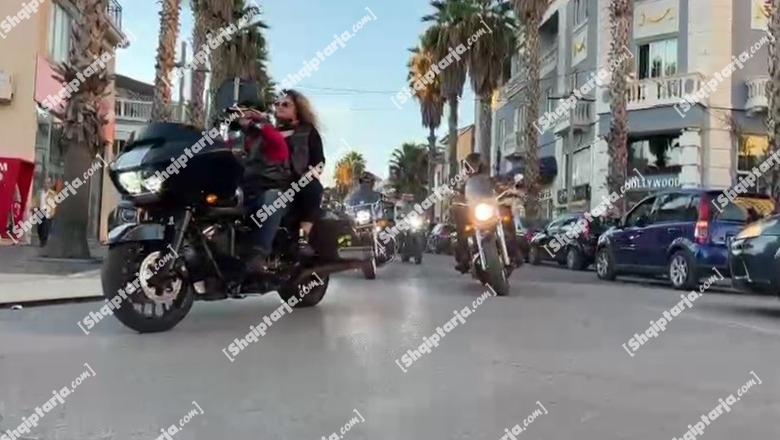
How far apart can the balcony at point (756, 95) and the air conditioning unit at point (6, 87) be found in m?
22.5

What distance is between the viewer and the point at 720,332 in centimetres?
812

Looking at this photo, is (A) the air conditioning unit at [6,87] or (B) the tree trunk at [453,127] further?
(B) the tree trunk at [453,127]

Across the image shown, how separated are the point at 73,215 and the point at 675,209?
1042 centimetres

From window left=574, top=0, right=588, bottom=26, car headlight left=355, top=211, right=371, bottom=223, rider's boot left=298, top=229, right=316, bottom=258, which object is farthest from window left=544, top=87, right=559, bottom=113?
rider's boot left=298, top=229, right=316, bottom=258

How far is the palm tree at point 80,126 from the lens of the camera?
16016mm

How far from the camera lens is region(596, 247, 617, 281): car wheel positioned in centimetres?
1698

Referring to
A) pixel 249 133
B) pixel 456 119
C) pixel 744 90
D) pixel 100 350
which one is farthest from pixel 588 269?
pixel 456 119

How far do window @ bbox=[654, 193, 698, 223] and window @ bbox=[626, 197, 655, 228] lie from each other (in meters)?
0.25

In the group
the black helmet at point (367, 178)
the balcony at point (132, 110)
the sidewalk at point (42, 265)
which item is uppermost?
the balcony at point (132, 110)

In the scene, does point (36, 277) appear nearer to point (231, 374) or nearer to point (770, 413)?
point (231, 374)

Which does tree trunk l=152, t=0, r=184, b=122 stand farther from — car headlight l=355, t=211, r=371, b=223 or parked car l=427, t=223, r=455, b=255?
parked car l=427, t=223, r=455, b=255

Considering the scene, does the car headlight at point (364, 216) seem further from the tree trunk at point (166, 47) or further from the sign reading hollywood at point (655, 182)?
the sign reading hollywood at point (655, 182)

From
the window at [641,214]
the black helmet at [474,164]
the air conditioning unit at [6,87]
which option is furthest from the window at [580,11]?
Result: the black helmet at [474,164]

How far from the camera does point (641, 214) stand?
16.2 metres
